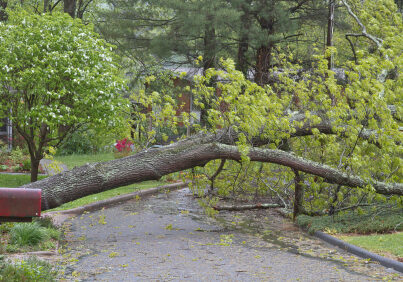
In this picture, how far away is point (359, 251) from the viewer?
326 inches

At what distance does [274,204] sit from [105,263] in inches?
228

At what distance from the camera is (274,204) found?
1239 cm

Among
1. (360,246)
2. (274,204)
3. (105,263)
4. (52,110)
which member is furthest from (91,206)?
(360,246)

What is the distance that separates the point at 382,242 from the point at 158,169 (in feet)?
12.5

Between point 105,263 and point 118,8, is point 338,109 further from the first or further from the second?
point 118,8

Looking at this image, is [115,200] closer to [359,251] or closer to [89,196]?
[89,196]

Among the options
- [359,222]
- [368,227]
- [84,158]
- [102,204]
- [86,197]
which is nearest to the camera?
[368,227]

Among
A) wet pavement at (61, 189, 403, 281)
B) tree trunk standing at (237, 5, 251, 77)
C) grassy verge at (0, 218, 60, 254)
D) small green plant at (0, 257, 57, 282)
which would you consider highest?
tree trunk standing at (237, 5, 251, 77)

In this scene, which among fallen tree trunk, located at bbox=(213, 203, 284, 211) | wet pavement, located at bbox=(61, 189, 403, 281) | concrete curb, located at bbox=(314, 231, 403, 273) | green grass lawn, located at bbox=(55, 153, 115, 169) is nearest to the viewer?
wet pavement, located at bbox=(61, 189, 403, 281)

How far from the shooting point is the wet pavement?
6.91 m

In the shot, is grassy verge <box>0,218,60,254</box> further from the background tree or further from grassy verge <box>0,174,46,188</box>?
grassy verge <box>0,174,46,188</box>


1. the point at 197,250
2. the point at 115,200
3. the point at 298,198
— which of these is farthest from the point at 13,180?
the point at 197,250

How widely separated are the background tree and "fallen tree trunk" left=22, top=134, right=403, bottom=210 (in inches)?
144

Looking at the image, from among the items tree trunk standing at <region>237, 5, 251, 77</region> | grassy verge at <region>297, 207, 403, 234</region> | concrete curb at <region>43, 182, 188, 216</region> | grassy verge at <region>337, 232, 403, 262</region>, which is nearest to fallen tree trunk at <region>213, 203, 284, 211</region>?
grassy verge at <region>297, 207, 403, 234</region>
